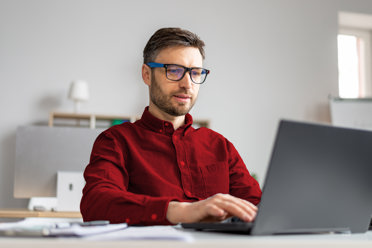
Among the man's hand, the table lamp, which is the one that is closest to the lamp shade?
the table lamp

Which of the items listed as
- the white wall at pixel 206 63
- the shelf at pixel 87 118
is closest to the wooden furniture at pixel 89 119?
the shelf at pixel 87 118

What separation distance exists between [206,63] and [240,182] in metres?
2.90

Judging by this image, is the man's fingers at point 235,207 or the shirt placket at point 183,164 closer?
the man's fingers at point 235,207

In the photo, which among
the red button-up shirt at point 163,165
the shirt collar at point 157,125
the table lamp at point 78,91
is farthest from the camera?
the table lamp at point 78,91

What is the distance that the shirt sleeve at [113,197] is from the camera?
3.40ft

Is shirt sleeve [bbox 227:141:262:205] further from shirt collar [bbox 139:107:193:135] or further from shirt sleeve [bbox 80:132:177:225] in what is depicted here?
shirt sleeve [bbox 80:132:177:225]

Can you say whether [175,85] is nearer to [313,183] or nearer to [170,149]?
[170,149]

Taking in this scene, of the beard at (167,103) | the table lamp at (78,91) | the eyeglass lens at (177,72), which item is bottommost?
the beard at (167,103)

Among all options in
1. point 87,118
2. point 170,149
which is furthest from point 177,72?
point 87,118

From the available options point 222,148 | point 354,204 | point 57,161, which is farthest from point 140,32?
point 354,204

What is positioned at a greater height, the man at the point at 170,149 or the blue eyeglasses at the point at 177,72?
the blue eyeglasses at the point at 177,72

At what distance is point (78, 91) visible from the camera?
12.6 feet

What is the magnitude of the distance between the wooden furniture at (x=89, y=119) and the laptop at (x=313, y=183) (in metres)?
3.06

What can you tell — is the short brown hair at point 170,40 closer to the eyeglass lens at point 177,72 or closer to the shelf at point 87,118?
the eyeglass lens at point 177,72
